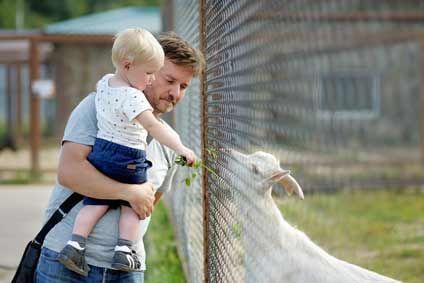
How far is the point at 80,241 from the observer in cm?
387

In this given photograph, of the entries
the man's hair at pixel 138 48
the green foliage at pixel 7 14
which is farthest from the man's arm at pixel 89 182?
the green foliage at pixel 7 14

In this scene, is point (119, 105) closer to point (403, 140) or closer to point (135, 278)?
point (135, 278)

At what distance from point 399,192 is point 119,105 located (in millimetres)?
13042

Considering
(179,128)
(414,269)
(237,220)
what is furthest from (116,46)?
(414,269)

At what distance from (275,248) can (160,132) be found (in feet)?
5.05

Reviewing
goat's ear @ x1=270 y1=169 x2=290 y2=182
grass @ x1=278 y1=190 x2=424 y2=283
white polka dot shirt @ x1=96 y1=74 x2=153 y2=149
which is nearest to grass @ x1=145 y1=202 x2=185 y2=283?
grass @ x1=278 y1=190 x2=424 y2=283

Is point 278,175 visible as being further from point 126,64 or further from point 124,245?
point 126,64

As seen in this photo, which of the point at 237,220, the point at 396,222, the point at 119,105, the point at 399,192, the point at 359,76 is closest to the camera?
the point at 119,105

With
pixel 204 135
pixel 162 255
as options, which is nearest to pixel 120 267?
pixel 204 135

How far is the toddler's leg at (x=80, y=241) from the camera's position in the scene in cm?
384

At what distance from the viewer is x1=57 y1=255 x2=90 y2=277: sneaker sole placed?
3842 millimetres

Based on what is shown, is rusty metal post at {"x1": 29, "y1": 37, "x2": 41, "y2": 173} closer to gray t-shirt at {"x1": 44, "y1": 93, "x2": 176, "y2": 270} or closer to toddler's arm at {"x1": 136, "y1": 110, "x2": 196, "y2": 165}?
gray t-shirt at {"x1": 44, "y1": 93, "x2": 176, "y2": 270}

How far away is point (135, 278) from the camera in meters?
4.08

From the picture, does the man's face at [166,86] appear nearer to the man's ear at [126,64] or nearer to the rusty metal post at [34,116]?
the man's ear at [126,64]
